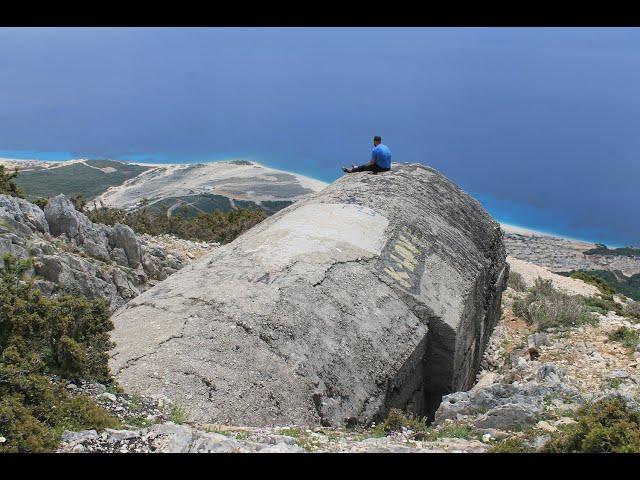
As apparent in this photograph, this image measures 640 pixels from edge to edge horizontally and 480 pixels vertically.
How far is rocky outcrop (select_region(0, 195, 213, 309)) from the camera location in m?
7.80

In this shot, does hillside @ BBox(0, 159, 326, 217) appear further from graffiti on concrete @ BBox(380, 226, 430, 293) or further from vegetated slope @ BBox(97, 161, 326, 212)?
graffiti on concrete @ BBox(380, 226, 430, 293)

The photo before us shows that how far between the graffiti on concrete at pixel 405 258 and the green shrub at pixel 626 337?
3831 millimetres

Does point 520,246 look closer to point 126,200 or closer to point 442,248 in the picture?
point 126,200

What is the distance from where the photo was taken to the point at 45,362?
5.11 metres

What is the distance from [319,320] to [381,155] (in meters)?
5.04

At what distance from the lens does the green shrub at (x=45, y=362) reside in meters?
3.92

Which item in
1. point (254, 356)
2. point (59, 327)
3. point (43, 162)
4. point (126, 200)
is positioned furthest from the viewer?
point (43, 162)

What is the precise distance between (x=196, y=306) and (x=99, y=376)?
59.3 inches

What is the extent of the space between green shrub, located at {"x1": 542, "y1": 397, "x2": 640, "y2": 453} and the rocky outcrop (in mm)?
5682

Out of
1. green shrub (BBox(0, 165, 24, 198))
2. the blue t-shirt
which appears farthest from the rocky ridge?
green shrub (BBox(0, 165, 24, 198))

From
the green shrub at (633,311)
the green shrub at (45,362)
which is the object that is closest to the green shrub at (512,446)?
the green shrub at (45,362)

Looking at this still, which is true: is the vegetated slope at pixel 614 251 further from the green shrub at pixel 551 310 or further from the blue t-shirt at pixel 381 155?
the blue t-shirt at pixel 381 155
